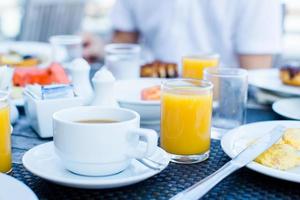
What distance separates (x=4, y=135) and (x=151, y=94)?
18.3 inches

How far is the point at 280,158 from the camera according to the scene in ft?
2.52

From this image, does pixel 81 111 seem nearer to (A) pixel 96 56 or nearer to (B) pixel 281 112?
(B) pixel 281 112

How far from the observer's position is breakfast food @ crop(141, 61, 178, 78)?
144 cm

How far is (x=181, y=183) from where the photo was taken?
0.75 m

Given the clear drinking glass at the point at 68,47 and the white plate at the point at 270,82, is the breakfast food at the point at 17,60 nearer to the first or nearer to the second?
the clear drinking glass at the point at 68,47

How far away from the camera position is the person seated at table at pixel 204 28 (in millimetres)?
1952

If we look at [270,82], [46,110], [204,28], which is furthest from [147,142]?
[204,28]

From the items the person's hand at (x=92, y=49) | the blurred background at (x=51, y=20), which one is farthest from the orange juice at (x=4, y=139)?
the blurred background at (x=51, y=20)

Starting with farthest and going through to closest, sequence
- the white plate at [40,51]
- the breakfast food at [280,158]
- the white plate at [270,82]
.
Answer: the white plate at [40,51]
the white plate at [270,82]
the breakfast food at [280,158]

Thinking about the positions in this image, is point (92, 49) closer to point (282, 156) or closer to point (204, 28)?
point (204, 28)

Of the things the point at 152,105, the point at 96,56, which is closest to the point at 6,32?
the point at 96,56

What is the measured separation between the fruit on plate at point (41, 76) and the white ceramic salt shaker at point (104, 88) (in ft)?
0.68

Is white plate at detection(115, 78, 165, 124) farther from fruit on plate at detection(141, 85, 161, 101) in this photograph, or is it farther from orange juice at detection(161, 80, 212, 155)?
orange juice at detection(161, 80, 212, 155)

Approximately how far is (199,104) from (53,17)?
7.10 feet
